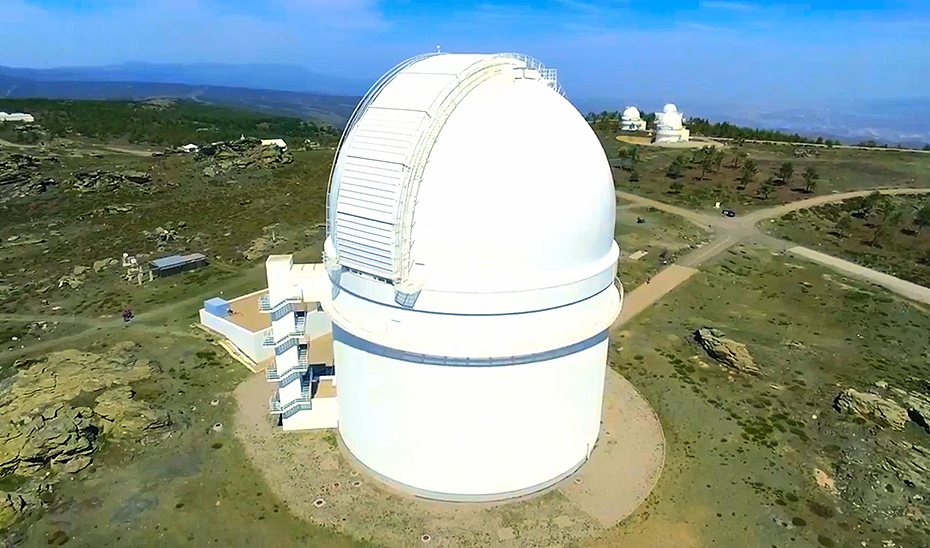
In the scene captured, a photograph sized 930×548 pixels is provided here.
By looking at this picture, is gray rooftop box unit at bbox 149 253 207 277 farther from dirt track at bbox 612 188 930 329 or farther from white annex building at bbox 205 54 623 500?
dirt track at bbox 612 188 930 329

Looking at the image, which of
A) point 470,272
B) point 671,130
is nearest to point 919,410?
point 470,272

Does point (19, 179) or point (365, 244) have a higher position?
point (365, 244)

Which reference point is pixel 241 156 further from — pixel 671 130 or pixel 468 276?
pixel 468 276

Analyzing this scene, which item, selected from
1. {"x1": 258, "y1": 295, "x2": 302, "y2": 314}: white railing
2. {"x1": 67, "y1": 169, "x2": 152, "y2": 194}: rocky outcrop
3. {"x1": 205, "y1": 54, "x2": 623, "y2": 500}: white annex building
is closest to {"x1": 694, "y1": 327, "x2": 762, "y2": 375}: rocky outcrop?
{"x1": 205, "y1": 54, "x2": 623, "y2": 500}: white annex building

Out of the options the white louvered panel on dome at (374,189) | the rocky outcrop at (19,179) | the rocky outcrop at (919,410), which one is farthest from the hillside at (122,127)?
the rocky outcrop at (919,410)

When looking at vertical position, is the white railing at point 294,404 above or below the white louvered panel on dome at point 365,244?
below

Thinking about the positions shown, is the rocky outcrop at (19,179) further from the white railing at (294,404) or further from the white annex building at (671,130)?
the white annex building at (671,130)

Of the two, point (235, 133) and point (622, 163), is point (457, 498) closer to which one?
point (622, 163)
